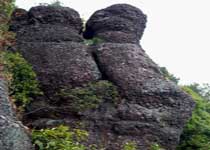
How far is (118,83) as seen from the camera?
1378cm

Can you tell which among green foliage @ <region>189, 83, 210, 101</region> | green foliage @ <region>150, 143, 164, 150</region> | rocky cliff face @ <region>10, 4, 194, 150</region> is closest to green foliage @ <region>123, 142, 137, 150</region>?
rocky cliff face @ <region>10, 4, 194, 150</region>

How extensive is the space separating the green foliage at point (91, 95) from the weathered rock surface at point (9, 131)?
3885mm

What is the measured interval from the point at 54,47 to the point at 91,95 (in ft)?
6.63

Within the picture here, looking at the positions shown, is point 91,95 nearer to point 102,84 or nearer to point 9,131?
point 102,84

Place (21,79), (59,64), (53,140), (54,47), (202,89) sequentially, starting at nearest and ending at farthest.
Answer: (53,140)
(21,79)
(59,64)
(54,47)
(202,89)

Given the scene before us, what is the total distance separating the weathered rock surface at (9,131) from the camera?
8234 mm

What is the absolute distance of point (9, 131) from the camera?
8.33 metres

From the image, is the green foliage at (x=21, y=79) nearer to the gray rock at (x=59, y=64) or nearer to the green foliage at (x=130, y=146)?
the gray rock at (x=59, y=64)

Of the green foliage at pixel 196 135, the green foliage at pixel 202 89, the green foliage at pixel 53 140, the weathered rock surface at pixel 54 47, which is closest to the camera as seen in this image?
the green foliage at pixel 53 140

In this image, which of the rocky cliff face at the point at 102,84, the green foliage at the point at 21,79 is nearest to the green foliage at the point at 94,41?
the rocky cliff face at the point at 102,84

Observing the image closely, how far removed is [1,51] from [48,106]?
2.03 metres

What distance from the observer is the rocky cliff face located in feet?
42.4

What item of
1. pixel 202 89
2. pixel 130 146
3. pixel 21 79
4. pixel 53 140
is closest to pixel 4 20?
pixel 21 79

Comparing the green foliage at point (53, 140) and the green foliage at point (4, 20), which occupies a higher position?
the green foliage at point (4, 20)
